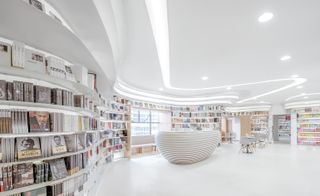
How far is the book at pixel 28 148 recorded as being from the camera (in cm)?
182

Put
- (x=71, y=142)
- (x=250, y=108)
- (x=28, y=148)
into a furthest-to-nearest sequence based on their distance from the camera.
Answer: (x=250, y=108), (x=71, y=142), (x=28, y=148)

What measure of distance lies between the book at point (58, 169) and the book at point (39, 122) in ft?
1.30

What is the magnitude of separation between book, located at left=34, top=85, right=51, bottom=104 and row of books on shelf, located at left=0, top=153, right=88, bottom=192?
63 centimetres

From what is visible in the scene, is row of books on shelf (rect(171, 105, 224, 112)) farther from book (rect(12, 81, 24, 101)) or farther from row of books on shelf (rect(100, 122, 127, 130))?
book (rect(12, 81, 24, 101))

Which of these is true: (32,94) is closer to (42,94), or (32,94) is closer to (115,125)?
(42,94)

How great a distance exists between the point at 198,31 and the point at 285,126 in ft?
48.3

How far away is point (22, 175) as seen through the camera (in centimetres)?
183

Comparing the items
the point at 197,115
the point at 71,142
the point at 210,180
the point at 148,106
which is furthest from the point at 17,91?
the point at 197,115

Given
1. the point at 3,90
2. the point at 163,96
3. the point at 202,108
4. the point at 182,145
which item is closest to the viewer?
the point at 3,90

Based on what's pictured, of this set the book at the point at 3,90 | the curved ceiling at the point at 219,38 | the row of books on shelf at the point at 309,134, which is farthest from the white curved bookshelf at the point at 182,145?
the row of books on shelf at the point at 309,134

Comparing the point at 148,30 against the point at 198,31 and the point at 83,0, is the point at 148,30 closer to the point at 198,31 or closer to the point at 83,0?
the point at 198,31

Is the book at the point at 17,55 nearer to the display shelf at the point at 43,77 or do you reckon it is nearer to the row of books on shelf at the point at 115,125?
the display shelf at the point at 43,77

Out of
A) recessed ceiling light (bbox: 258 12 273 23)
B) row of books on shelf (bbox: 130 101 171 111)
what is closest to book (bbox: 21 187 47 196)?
recessed ceiling light (bbox: 258 12 273 23)

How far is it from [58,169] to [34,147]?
0.40m
